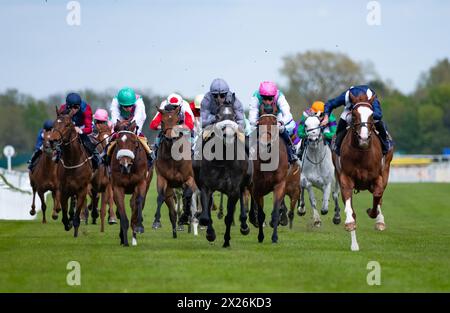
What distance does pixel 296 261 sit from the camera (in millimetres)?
14688

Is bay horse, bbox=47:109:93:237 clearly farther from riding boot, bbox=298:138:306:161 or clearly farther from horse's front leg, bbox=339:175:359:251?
riding boot, bbox=298:138:306:161

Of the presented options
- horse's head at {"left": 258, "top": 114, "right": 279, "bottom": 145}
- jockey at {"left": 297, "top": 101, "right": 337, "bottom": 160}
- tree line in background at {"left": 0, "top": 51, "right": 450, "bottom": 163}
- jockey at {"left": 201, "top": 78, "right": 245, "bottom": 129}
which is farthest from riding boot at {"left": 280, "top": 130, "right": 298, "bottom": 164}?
tree line in background at {"left": 0, "top": 51, "right": 450, "bottom": 163}

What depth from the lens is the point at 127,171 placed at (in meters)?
17.4

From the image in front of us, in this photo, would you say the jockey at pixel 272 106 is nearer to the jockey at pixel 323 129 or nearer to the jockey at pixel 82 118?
the jockey at pixel 82 118

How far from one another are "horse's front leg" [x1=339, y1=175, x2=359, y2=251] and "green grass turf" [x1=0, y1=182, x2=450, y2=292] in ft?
0.74

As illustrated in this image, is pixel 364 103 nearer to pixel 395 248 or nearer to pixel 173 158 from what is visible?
pixel 395 248

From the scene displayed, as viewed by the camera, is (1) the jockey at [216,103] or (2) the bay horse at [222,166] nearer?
(2) the bay horse at [222,166]

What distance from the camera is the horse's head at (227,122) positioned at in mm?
16188

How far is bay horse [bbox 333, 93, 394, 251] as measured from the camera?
643 inches

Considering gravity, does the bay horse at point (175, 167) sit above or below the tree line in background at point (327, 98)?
below

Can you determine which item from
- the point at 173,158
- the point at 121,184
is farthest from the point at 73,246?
the point at 173,158

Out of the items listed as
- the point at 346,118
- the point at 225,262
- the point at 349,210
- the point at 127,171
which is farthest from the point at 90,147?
the point at 225,262

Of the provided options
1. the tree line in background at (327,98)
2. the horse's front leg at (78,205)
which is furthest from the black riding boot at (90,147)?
the tree line in background at (327,98)
